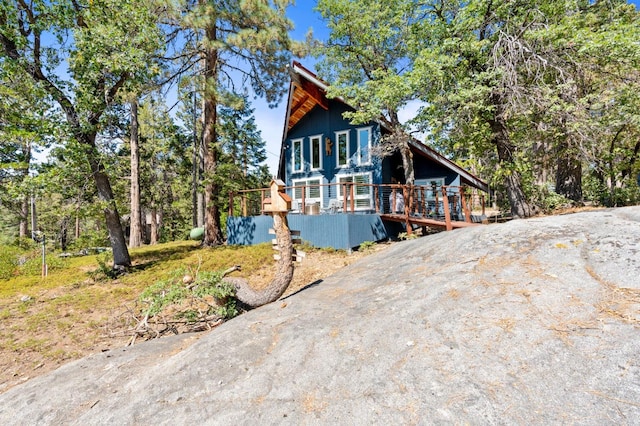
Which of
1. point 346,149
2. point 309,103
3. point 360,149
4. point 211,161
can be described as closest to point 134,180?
point 211,161

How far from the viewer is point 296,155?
56.0 ft

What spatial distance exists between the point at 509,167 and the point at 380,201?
15.9 ft

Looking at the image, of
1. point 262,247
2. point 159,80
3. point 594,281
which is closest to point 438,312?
point 594,281

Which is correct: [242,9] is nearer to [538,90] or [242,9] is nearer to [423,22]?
[423,22]

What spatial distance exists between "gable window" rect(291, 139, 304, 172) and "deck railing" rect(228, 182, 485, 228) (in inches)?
A: 73.0

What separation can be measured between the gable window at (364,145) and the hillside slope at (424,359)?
11051 millimetres

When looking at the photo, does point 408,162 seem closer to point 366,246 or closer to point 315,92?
A: point 366,246

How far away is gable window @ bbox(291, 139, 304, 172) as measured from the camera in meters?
16.9

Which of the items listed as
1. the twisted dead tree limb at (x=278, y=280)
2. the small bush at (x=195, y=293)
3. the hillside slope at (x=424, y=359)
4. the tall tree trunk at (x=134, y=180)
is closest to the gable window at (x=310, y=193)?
the tall tree trunk at (x=134, y=180)

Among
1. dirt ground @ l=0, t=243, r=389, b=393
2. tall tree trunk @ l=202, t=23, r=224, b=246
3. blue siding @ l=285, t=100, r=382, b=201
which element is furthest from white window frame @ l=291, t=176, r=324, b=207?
dirt ground @ l=0, t=243, r=389, b=393

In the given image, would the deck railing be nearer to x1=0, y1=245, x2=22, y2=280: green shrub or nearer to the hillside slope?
the hillside slope

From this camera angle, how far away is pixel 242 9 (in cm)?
1086

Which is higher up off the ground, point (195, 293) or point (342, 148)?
point (342, 148)

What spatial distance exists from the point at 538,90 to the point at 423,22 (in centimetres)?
465
